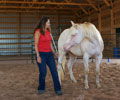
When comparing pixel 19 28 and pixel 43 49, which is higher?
pixel 19 28

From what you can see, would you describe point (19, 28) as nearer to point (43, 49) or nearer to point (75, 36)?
point (75, 36)

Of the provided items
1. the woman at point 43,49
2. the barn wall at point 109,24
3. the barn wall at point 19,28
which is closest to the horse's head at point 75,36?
the woman at point 43,49

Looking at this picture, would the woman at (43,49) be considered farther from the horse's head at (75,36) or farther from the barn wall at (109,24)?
the barn wall at (109,24)

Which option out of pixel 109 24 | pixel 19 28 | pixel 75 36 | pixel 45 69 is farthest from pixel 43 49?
pixel 19 28

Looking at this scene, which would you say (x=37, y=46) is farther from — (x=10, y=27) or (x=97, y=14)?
(x=10, y=27)

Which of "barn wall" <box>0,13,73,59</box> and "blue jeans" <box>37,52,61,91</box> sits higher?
"barn wall" <box>0,13,73,59</box>

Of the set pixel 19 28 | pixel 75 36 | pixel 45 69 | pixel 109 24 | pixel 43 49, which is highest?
pixel 19 28

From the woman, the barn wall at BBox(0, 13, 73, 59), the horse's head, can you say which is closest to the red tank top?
the woman

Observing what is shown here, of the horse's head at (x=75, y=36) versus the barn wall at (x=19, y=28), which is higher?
the barn wall at (x=19, y=28)

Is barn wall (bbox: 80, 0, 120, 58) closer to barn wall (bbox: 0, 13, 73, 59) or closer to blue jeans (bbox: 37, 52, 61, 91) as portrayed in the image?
barn wall (bbox: 0, 13, 73, 59)

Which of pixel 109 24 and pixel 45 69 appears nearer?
pixel 45 69

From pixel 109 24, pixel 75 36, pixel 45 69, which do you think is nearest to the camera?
pixel 45 69

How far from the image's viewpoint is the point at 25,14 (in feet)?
51.9

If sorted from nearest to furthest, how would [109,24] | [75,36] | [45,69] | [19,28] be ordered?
[45,69]
[75,36]
[109,24]
[19,28]
